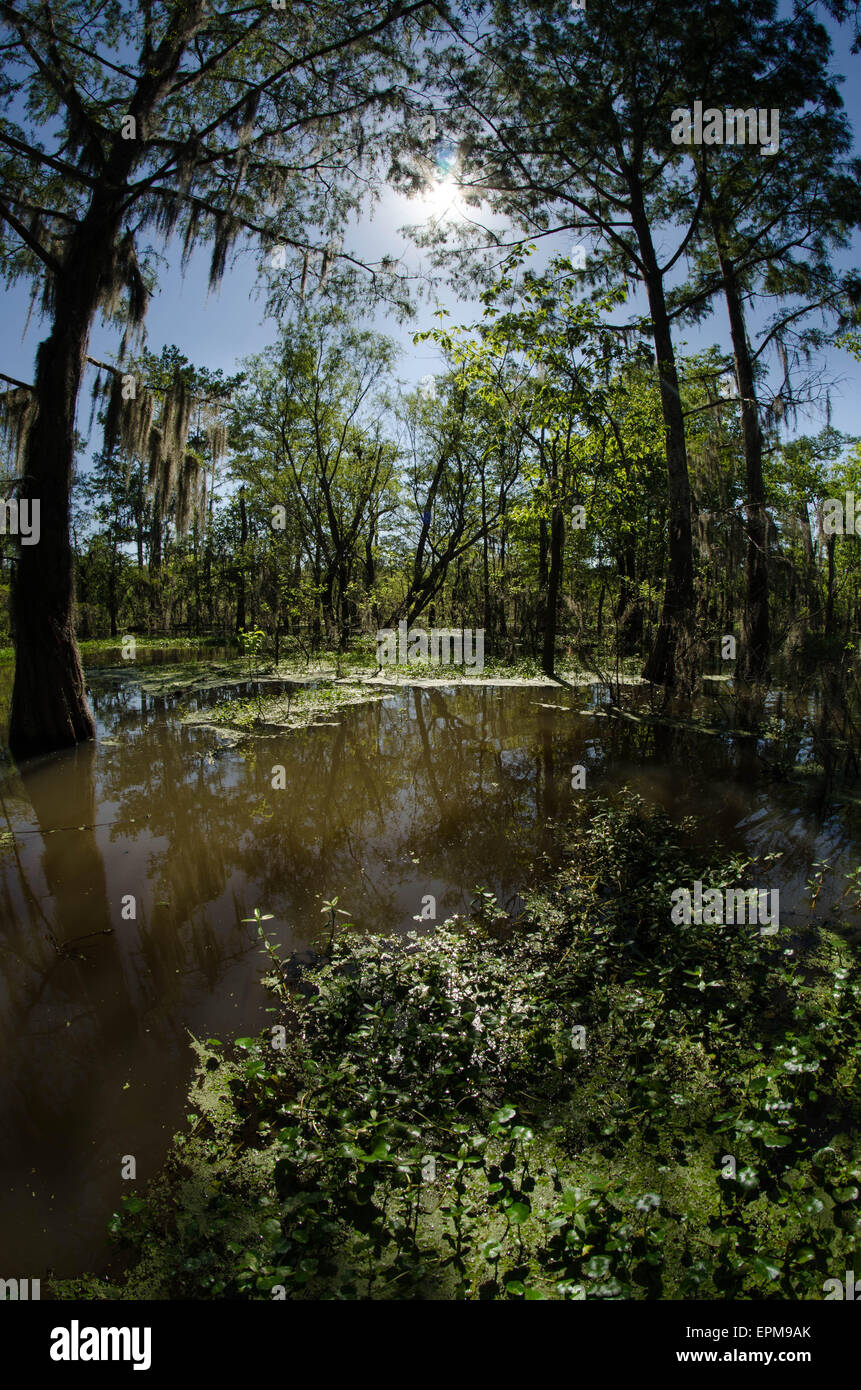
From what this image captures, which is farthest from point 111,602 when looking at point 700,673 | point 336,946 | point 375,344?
point 336,946

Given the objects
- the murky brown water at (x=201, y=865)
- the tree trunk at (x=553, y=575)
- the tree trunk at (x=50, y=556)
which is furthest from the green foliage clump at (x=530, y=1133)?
the tree trunk at (x=553, y=575)

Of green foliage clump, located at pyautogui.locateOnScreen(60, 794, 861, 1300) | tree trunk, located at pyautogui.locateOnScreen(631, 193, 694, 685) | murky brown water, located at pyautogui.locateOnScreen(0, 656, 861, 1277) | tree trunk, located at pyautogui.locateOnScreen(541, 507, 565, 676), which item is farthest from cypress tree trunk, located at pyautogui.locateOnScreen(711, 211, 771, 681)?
green foliage clump, located at pyautogui.locateOnScreen(60, 794, 861, 1300)

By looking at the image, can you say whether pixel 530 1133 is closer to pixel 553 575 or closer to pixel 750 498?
pixel 750 498

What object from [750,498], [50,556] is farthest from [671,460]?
[50,556]

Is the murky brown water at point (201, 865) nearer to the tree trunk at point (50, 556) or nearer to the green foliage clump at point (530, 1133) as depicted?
the green foliage clump at point (530, 1133)

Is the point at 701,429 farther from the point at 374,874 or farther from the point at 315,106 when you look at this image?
the point at 374,874

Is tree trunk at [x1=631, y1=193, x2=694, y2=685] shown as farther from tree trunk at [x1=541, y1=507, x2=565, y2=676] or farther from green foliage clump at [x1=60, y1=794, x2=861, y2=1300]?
green foliage clump at [x1=60, y1=794, x2=861, y2=1300]

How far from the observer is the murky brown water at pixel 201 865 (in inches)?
101

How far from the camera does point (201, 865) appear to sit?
519cm

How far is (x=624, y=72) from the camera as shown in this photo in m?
10.6

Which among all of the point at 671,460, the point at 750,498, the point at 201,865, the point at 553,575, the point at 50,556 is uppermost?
the point at 671,460

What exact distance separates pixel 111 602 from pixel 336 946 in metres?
45.1
